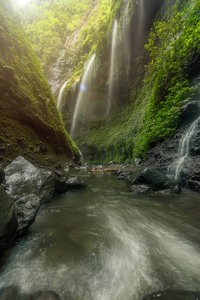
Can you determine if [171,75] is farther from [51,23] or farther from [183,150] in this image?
[51,23]

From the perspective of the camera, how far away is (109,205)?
300 cm

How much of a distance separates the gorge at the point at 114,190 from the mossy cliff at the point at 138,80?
0.30 feet

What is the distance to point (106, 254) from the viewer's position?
56.5 inches

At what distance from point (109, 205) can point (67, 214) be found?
3.55 feet

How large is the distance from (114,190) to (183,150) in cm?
294

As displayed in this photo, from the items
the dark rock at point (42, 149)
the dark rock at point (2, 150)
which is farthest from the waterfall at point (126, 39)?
the dark rock at point (2, 150)

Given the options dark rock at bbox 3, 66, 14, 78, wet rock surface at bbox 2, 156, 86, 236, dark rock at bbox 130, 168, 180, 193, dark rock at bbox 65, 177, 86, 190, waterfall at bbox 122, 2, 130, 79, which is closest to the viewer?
wet rock surface at bbox 2, 156, 86, 236

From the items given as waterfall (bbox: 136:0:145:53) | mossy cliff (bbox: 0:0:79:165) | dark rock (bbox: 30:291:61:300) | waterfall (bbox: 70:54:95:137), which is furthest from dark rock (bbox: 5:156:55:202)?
waterfall (bbox: 70:54:95:137)

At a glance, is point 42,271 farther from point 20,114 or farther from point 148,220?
point 20,114

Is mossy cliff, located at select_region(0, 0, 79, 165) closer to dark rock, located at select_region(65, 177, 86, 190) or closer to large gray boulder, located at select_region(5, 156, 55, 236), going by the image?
large gray boulder, located at select_region(5, 156, 55, 236)

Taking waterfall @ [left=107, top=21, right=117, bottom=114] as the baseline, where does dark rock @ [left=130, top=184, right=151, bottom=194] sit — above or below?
below

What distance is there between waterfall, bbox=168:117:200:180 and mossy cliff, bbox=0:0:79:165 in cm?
498

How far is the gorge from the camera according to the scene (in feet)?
3.74

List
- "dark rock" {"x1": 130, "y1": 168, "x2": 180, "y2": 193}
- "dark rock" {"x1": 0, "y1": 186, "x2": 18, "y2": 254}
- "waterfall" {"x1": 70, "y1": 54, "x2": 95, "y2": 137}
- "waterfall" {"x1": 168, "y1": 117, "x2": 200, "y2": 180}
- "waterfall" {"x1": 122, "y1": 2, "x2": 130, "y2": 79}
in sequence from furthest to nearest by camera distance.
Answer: "waterfall" {"x1": 70, "y1": 54, "x2": 95, "y2": 137} < "waterfall" {"x1": 122, "y1": 2, "x2": 130, "y2": 79} < "waterfall" {"x1": 168, "y1": 117, "x2": 200, "y2": 180} < "dark rock" {"x1": 130, "y1": 168, "x2": 180, "y2": 193} < "dark rock" {"x1": 0, "y1": 186, "x2": 18, "y2": 254}
